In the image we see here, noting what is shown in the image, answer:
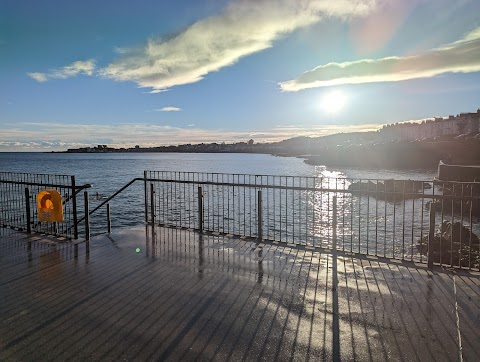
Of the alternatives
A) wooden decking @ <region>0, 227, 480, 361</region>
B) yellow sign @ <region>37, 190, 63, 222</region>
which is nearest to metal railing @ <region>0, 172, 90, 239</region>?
yellow sign @ <region>37, 190, 63, 222</region>

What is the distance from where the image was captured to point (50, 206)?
28.9ft

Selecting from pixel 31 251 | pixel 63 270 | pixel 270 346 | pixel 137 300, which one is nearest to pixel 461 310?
pixel 270 346

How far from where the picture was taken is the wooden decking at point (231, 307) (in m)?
3.86

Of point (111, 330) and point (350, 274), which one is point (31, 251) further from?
point (350, 274)

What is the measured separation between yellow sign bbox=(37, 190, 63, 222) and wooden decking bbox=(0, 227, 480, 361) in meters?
1.45

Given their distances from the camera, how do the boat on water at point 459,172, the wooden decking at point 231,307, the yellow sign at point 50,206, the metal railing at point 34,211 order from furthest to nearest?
the boat on water at point 459,172, the metal railing at point 34,211, the yellow sign at point 50,206, the wooden decking at point 231,307

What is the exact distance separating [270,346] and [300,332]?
1.59 ft

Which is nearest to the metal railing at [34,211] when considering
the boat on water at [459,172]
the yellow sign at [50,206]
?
the yellow sign at [50,206]

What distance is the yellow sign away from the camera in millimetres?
8773

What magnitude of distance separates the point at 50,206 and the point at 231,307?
6317mm

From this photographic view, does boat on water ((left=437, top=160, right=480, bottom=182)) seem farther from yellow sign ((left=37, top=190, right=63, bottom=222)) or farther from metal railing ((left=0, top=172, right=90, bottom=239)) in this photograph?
yellow sign ((left=37, top=190, right=63, bottom=222))

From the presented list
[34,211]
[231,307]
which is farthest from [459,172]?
[34,211]

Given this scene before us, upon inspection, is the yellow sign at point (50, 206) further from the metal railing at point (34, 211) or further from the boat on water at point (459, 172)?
the boat on water at point (459, 172)

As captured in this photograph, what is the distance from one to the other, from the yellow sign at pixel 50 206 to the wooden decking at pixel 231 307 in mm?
1453
